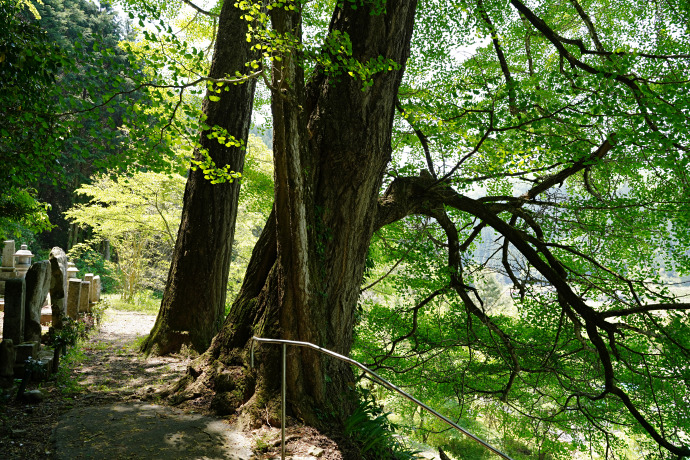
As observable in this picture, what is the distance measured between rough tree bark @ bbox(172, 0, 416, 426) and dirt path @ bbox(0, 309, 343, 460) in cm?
25

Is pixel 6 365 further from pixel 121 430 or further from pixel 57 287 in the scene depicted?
pixel 57 287

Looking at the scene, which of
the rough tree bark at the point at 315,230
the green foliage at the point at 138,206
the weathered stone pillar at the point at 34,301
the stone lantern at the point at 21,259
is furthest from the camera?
the green foliage at the point at 138,206

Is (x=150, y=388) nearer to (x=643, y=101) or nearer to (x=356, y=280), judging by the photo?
(x=356, y=280)

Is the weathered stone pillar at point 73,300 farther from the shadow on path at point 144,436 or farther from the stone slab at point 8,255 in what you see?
the stone slab at point 8,255

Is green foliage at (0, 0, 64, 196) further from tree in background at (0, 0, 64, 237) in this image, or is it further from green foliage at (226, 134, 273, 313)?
green foliage at (226, 134, 273, 313)

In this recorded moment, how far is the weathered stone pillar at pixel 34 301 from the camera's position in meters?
5.19

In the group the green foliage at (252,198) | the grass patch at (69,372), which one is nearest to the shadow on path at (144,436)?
the grass patch at (69,372)

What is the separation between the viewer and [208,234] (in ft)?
20.9

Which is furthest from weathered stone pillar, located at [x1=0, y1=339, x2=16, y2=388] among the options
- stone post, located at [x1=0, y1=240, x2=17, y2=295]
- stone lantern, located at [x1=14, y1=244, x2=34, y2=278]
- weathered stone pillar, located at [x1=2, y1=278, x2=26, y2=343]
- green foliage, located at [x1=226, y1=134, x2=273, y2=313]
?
stone lantern, located at [x1=14, y1=244, x2=34, y2=278]

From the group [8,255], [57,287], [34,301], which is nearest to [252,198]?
[57,287]

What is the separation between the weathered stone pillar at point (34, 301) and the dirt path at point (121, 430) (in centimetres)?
70

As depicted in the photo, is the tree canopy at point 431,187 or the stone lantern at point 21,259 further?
the stone lantern at point 21,259

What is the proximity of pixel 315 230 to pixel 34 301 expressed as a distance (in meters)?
3.57

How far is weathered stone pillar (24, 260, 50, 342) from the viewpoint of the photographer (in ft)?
17.0
